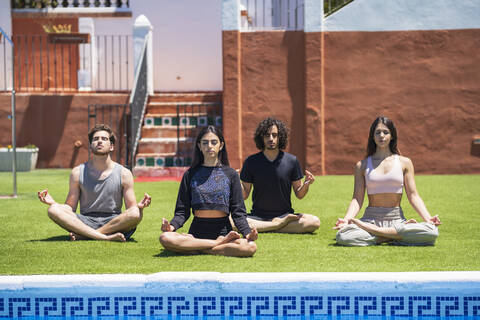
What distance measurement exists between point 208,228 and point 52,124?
34.1 ft

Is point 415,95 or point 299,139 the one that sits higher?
point 415,95

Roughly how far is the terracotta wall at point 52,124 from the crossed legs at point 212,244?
396 inches

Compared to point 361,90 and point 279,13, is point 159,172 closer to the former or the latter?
point 361,90

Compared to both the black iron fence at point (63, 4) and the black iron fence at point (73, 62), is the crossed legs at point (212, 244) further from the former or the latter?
the black iron fence at point (63, 4)

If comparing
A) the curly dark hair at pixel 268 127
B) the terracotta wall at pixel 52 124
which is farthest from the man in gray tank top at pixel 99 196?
the terracotta wall at pixel 52 124

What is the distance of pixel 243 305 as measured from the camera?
3.91 m

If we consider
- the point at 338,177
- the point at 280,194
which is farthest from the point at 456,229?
the point at 338,177

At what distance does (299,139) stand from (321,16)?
2635 millimetres

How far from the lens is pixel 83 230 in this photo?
5.72m

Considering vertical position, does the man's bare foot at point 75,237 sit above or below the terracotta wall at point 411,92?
below

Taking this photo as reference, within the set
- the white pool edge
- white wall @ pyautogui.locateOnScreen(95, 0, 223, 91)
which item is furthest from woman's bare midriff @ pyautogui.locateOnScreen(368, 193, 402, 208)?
white wall @ pyautogui.locateOnScreen(95, 0, 223, 91)

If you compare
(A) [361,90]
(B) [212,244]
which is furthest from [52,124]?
(B) [212,244]

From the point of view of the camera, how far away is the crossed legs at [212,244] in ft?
16.1

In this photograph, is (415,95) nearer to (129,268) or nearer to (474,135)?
(474,135)
